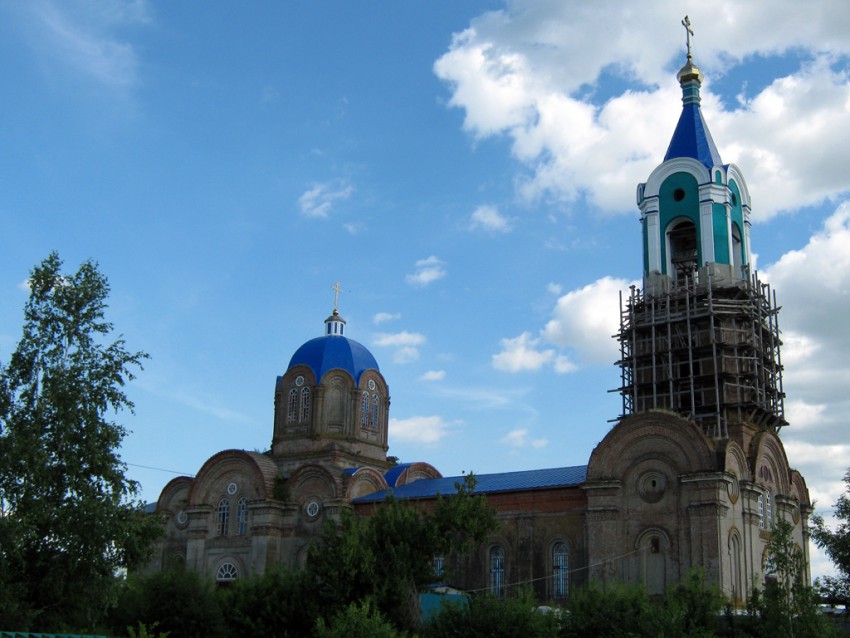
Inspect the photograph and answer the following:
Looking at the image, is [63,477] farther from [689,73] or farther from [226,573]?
[689,73]

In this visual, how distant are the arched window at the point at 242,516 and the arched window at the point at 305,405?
4.28 m

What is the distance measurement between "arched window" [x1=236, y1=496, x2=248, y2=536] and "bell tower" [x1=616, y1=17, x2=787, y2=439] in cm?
1561

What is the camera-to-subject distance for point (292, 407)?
42.8 meters

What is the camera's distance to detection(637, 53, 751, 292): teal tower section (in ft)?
120

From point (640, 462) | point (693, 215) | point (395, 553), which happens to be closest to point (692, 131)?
point (693, 215)

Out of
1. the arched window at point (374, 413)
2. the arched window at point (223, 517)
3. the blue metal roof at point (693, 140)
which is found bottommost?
the arched window at point (223, 517)

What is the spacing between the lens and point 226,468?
134 feet

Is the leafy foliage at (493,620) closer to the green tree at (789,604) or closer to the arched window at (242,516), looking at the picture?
the green tree at (789,604)

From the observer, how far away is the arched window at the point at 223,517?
40.3 meters

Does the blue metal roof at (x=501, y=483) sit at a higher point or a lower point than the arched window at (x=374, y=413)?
lower

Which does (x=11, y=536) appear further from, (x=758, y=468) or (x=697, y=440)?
(x=758, y=468)

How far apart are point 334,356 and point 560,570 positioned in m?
14.9

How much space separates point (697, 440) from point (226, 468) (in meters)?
19.6

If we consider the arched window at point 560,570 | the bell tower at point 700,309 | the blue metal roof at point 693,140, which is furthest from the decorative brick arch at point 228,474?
the blue metal roof at point 693,140
